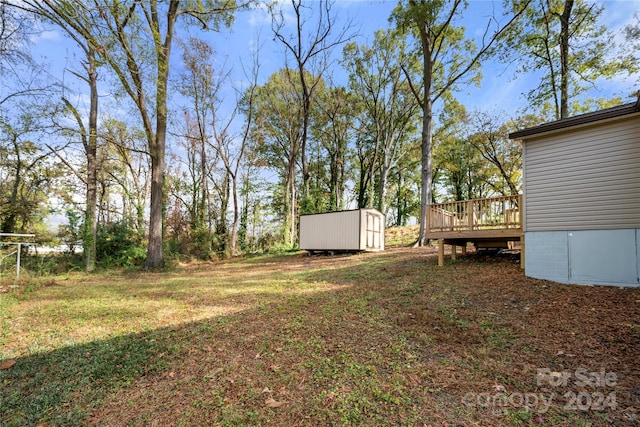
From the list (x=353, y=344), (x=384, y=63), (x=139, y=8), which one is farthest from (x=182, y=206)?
(x=353, y=344)

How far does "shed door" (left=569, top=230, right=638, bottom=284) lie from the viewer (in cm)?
509

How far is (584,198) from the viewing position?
562cm

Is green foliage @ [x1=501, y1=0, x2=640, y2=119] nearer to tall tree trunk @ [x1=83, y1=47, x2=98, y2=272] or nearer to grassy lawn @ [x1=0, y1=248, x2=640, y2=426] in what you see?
grassy lawn @ [x1=0, y1=248, x2=640, y2=426]

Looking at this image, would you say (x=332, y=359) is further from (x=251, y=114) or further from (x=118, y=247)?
(x=251, y=114)

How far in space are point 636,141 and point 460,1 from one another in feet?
32.7

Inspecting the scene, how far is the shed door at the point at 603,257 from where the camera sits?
509 cm

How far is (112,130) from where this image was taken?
14461 millimetres

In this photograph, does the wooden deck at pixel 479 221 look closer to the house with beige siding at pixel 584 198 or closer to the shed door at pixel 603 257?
the house with beige siding at pixel 584 198

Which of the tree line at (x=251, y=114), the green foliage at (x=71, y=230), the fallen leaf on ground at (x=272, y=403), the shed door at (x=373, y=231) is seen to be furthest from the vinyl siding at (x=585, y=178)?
the green foliage at (x=71, y=230)

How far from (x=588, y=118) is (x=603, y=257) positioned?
110 inches

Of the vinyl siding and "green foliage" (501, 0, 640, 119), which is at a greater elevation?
"green foliage" (501, 0, 640, 119)

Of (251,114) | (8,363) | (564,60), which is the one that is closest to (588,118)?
(564,60)

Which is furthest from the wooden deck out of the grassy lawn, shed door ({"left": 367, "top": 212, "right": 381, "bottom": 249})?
shed door ({"left": 367, "top": 212, "right": 381, "bottom": 249})

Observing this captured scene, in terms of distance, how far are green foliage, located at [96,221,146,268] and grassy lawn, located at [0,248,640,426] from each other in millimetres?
5864
